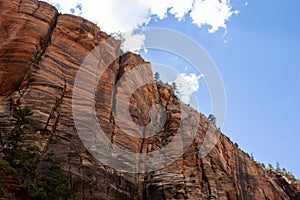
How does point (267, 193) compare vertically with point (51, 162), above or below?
above

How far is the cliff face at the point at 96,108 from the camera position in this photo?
28.9 meters

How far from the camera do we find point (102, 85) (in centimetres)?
3716

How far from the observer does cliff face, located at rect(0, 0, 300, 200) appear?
2892 centimetres

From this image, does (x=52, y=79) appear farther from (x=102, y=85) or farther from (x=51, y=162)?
(x=51, y=162)

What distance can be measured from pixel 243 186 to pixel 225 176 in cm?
480

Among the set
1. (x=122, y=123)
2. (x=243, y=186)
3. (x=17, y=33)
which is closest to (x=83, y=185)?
(x=122, y=123)

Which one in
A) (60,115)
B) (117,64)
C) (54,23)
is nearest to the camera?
(60,115)

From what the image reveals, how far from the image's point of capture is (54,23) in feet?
131

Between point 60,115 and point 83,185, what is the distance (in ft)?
21.2

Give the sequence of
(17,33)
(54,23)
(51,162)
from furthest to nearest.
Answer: (54,23) < (17,33) < (51,162)

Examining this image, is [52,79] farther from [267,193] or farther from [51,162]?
[267,193]

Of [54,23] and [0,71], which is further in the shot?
[54,23]

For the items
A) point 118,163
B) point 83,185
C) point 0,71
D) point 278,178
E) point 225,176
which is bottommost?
point 83,185

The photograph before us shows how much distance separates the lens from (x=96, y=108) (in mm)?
34281
